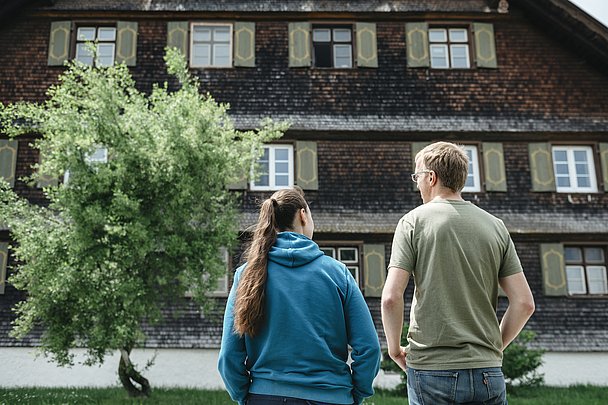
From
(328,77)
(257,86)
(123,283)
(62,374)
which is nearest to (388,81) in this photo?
(328,77)

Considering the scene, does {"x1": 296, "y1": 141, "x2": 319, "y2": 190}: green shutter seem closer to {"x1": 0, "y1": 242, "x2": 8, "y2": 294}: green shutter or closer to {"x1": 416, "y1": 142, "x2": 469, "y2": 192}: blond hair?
{"x1": 0, "y1": 242, "x2": 8, "y2": 294}: green shutter

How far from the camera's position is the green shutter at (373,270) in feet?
48.8

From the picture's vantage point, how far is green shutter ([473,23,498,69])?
1669cm

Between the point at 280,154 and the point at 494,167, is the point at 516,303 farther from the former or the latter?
the point at 494,167

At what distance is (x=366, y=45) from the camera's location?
16750 mm

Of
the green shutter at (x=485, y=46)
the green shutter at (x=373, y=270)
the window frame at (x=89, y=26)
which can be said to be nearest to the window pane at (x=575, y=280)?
the green shutter at (x=373, y=270)

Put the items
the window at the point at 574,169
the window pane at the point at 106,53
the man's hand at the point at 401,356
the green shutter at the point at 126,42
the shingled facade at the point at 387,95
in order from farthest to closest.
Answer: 1. the window pane at the point at 106,53
2. the green shutter at the point at 126,42
3. the window at the point at 574,169
4. the shingled facade at the point at 387,95
5. the man's hand at the point at 401,356

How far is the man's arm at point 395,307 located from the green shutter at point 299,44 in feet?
45.5

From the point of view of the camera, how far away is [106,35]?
16891mm

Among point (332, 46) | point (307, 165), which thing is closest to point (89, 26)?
point (332, 46)

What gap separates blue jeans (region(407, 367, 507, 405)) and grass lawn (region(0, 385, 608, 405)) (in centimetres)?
780

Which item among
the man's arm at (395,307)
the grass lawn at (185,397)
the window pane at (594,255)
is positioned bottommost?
the grass lawn at (185,397)

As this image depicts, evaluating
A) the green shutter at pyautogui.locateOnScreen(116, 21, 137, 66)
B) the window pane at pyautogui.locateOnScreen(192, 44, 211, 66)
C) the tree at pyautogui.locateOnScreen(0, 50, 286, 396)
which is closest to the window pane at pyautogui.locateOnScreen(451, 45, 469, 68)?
the window pane at pyautogui.locateOnScreen(192, 44, 211, 66)

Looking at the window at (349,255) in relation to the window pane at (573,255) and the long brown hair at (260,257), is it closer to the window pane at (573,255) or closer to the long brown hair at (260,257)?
the window pane at (573,255)
